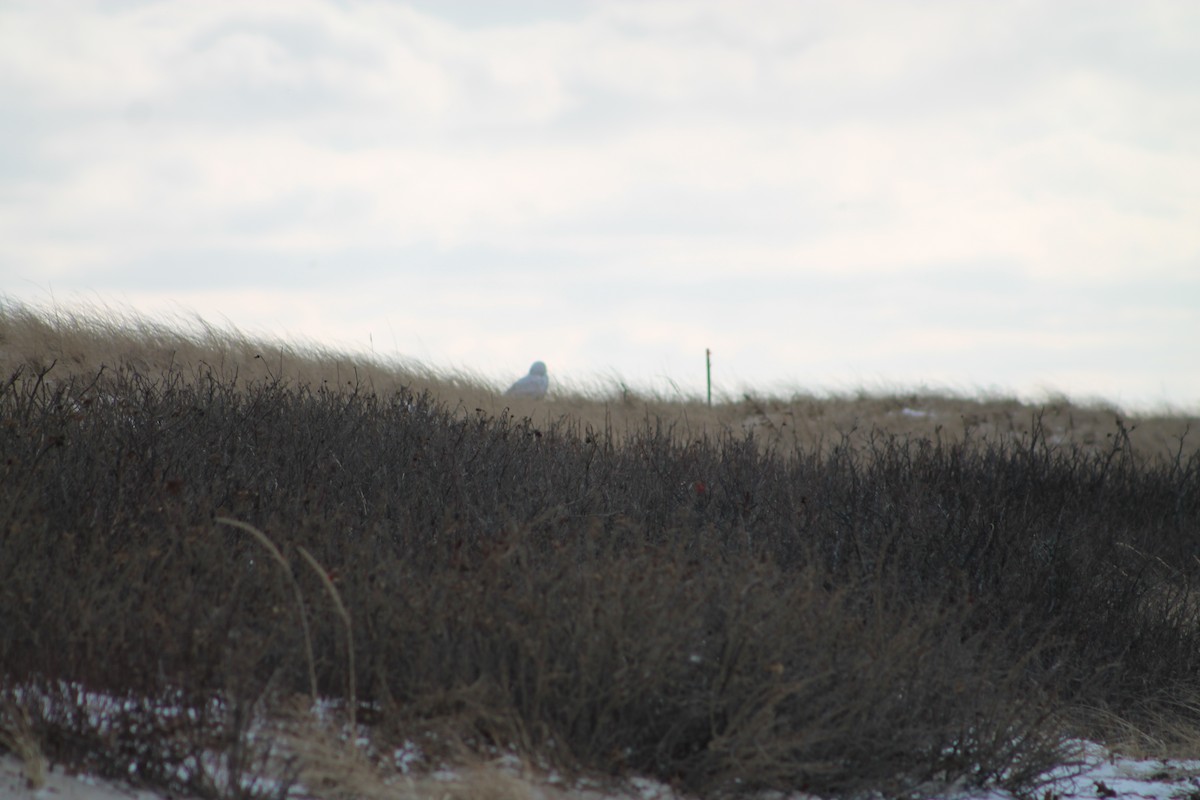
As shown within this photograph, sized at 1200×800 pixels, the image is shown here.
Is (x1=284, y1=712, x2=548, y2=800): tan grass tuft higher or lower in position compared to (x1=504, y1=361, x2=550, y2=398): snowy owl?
lower

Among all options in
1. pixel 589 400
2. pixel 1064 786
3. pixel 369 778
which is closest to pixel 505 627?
pixel 369 778

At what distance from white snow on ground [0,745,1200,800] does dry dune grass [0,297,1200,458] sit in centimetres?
407

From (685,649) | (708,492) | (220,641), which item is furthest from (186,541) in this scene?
(708,492)

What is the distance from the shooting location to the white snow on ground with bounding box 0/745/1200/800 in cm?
256

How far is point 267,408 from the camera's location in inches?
261

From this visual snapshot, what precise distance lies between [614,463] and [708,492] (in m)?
0.84

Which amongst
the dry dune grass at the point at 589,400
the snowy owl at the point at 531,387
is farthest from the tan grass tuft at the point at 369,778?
the snowy owl at the point at 531,387

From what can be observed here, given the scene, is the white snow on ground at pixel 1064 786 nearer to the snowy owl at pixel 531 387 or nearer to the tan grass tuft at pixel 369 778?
the tan grass tuft at pixel 369 778

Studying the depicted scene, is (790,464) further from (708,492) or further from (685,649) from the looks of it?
(685,649)

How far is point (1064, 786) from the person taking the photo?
12.3 ft

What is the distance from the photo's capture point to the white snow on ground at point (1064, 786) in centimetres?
256

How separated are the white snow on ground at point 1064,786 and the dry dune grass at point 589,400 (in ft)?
13.3

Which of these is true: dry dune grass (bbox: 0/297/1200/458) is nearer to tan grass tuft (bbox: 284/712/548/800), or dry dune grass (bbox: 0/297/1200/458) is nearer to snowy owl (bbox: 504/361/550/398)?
snowy owl (bbox: 504/361/550/398)

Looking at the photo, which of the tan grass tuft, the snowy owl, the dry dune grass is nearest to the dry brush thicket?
the tan grass tuft
